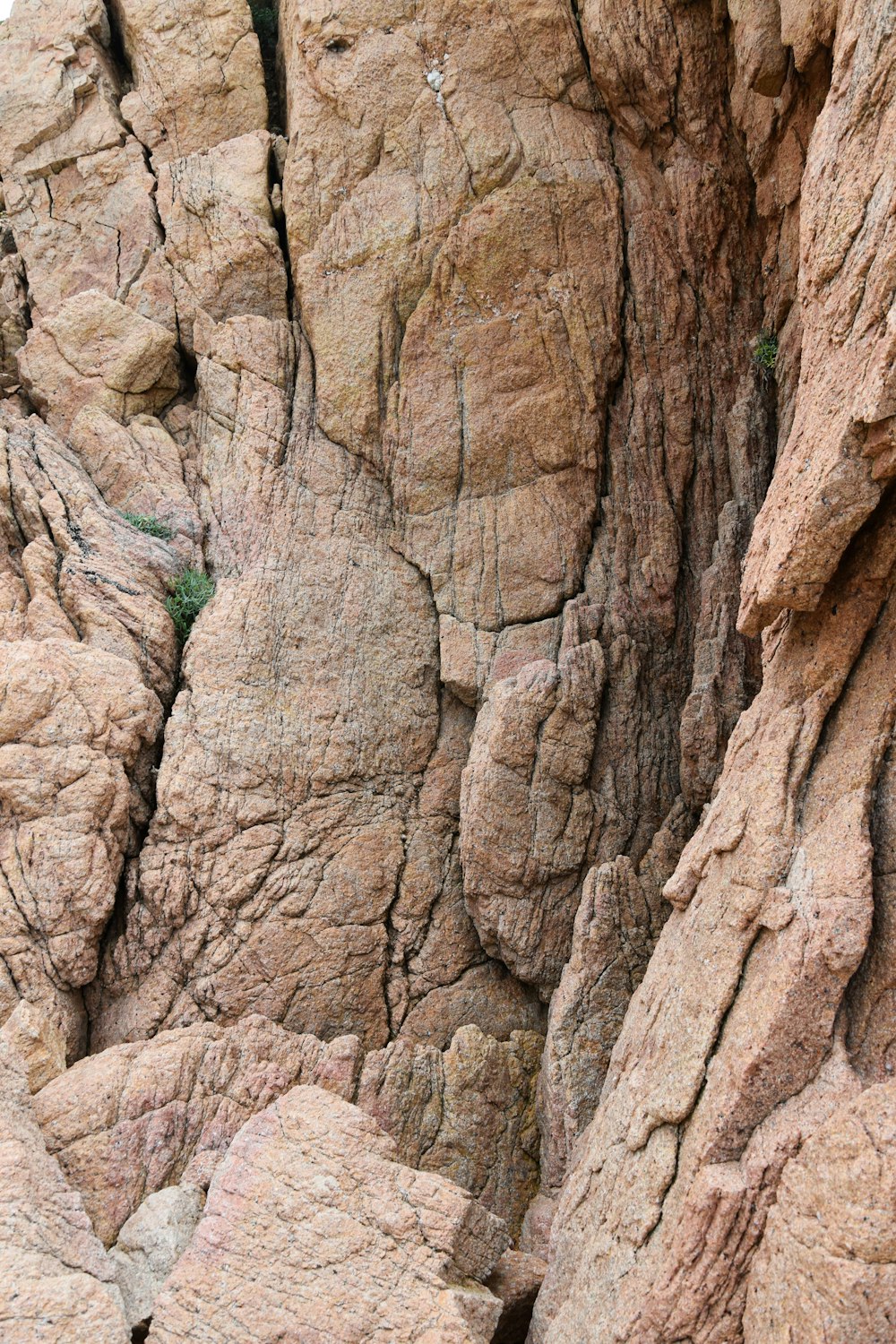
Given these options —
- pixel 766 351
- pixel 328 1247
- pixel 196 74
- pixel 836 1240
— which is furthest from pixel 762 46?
pixel 328 1247

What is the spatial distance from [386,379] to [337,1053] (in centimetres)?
808

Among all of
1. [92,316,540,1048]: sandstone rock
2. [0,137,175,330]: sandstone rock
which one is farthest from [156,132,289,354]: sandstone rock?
[92,316,540,1048]: sandstone rock

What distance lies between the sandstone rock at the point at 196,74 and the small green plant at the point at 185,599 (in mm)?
6240

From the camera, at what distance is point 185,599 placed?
43.5 ft

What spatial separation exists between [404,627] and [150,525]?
345cm

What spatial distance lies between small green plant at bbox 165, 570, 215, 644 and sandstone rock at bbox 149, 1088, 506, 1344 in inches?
242

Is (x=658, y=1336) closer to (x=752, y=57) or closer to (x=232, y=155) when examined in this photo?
(x=752, y=57)

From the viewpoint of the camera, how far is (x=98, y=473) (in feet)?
46.1

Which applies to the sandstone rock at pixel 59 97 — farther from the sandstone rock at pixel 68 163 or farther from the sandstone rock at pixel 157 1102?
the sandstone rock at pixel 157 1102

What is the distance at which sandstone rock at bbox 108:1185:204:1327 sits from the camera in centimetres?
860

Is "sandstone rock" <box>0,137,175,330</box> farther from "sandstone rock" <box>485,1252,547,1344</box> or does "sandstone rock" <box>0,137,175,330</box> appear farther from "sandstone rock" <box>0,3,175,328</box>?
"sandstone rock" <box>485,1252,547,1344</box>

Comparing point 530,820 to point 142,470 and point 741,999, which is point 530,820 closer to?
point 741,999

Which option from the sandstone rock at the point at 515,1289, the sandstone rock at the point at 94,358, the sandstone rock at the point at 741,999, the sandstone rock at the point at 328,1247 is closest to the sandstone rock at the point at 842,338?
the sandstone rock at the point at 741,999

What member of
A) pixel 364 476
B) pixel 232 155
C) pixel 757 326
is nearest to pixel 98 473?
pixel 364 476
